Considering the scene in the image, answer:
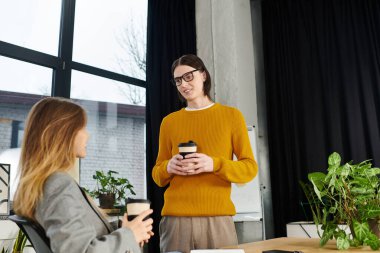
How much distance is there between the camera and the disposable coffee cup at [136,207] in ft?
3.33

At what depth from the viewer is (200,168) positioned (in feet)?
4.79

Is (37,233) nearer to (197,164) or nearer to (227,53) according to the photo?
(197,164)

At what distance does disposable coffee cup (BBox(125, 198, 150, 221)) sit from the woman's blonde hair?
0.21 m

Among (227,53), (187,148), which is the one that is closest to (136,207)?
(187,148)

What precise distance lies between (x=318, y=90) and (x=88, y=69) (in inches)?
99.3

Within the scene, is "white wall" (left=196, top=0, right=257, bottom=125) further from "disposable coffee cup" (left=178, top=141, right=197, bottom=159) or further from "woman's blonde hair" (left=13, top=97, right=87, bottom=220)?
A: "woman's blonde hair" (left=13, top=97, right=87, bottom=220)

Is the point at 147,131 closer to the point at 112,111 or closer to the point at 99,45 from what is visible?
the point at 112,111

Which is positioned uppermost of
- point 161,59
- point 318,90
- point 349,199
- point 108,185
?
point 161,59

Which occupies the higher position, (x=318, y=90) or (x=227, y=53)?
(x=227, y=53)

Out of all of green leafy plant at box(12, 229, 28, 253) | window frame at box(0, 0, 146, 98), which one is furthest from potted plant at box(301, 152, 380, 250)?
window frame at box(0, 0, 146, 98)

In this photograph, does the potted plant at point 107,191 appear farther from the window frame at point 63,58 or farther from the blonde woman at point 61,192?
the blonde woman at point 61,192

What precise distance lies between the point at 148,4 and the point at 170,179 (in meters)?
3.03

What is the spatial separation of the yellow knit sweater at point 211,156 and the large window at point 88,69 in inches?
74.8

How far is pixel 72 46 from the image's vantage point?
3.52m
